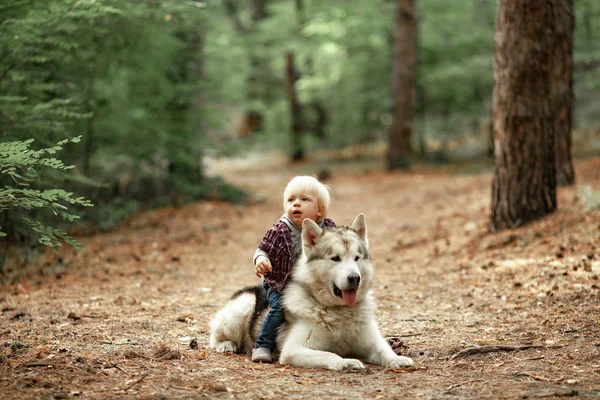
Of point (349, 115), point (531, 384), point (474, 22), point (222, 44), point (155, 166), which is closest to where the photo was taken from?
point (531, 384)

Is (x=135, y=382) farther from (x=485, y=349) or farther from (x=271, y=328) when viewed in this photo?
(x=485, y=349)

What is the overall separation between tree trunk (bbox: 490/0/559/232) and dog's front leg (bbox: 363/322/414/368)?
497cm

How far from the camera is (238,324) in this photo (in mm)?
5602

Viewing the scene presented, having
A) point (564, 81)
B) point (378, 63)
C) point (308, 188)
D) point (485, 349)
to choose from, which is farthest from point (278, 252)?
point (378, 63)

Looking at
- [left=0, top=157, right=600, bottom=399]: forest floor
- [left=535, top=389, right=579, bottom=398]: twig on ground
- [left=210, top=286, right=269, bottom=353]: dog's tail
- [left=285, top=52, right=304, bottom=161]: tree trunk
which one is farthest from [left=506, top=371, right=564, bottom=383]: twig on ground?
[left=285, top=52, right=304, bottom=161]: tree trunk

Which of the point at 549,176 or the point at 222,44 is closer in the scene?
the point at 549,176

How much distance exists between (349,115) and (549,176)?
16860mm

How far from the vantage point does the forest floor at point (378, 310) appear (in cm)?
420

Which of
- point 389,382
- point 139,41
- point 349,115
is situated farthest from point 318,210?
point 349,115

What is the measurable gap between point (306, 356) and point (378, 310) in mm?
2385

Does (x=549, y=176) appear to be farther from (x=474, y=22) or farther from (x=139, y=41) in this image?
(x=474, y=22)

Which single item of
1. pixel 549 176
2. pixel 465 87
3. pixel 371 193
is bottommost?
pixel 371 193

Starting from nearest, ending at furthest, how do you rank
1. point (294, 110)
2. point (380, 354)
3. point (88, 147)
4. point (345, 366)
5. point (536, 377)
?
point (536, 377), point (345, 366), point (380, 354), point (88, 147), point (294, 110)

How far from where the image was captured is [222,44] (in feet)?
56.3
